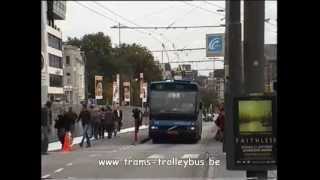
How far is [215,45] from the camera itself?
21.0 feet

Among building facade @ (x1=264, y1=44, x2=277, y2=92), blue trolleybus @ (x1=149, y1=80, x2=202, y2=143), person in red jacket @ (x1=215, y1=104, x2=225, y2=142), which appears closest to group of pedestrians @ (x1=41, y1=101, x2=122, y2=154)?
blue trolleybus @ (x1=149, y1=80, x2=202, y2=143)

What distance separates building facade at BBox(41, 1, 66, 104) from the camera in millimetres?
5719

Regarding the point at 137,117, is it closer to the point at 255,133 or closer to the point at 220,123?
the point at 220,123

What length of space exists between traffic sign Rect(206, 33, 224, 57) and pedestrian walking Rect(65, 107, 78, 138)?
1.13 metres

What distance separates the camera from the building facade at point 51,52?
5.72m

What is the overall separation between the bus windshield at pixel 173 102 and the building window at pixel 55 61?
111 cm

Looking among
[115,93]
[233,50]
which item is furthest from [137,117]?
[233,50]

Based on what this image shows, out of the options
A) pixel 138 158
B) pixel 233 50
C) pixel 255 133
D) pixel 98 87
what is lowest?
pixel 138 158

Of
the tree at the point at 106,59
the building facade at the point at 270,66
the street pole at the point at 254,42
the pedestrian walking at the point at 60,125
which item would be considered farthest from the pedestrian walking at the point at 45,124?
the building facade at the point at 270,66

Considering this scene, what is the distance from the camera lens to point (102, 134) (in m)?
6.85

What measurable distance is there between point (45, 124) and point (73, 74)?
1.33 ft
